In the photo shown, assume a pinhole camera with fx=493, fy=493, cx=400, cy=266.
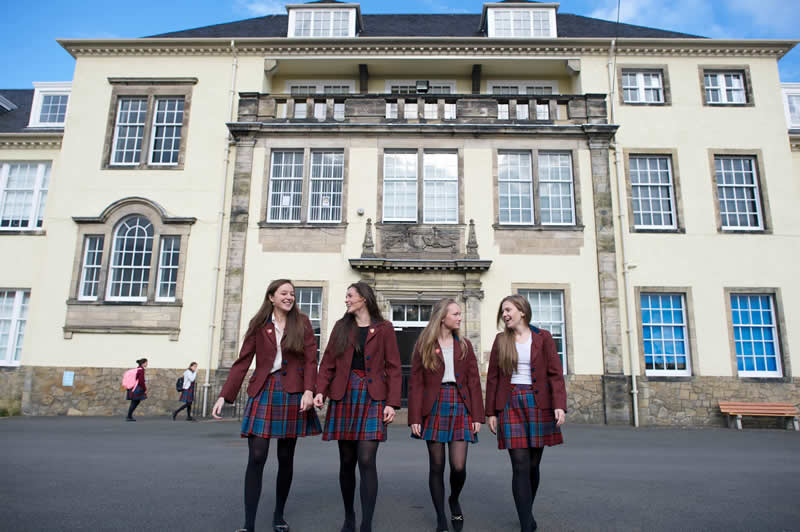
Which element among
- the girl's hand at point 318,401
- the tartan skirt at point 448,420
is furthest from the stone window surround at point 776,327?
the girl's hand at point 318,401

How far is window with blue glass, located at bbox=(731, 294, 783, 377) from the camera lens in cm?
1447

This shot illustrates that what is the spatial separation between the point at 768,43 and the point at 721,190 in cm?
527

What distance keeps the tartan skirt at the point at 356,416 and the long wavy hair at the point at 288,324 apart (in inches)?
21.5

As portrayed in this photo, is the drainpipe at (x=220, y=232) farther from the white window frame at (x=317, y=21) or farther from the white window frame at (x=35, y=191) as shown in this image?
the white window frame at (x=35, y=191)

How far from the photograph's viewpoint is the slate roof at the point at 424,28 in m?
17.9

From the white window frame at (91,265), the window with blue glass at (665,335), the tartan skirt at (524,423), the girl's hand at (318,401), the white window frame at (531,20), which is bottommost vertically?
the tartan skirt at (524,423)

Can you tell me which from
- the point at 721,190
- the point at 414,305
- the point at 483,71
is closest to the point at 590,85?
the point at 483,71

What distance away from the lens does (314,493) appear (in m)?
5.33

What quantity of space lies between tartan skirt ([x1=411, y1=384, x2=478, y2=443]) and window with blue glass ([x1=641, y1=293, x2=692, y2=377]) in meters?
12.2

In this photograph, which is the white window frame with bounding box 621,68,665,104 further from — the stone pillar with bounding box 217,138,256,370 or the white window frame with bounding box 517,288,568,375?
the stone pillar with bounding box 217,138,256,370

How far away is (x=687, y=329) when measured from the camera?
14.6m

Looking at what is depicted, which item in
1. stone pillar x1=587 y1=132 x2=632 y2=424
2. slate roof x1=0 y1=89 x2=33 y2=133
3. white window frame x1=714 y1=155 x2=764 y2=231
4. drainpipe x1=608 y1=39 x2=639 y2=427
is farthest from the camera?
slate roof x1=0 y1=89 x2=33 y2=133

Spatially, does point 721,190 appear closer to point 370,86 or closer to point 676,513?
point 370,86

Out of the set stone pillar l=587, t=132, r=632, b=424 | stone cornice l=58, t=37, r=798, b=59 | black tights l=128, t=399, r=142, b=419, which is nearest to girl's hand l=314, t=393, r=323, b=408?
black tights l=128, t=399, r=142, b=419
